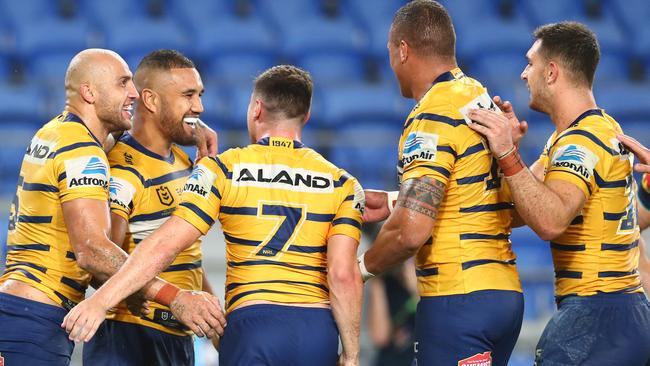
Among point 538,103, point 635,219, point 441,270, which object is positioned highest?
point 538,103

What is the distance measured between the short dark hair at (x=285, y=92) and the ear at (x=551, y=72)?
4.66 ft

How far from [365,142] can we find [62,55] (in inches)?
191

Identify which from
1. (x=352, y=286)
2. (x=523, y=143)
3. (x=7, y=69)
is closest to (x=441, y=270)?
(x=352, y=286)

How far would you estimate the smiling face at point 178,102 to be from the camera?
238 inches

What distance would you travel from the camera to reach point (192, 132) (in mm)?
6102

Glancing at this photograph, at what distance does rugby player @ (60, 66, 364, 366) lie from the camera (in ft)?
16.0

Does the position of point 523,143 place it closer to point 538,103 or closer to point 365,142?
point 365,142

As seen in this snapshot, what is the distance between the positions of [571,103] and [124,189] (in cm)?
273

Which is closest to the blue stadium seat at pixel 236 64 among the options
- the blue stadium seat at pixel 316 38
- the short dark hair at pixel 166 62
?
the blue stadium seat at pixel 316 38

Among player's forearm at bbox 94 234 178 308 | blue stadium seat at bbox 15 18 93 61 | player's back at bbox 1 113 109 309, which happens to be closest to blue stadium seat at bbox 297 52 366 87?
blue stadium seat at bbox 15 18 93 61

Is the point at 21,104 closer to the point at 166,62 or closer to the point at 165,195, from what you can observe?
the point at 166,62

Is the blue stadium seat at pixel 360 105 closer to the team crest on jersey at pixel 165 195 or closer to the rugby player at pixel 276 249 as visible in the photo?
the team crest on jersey at pixel 165 195

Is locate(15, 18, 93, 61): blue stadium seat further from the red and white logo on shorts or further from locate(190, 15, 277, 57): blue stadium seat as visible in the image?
the red and white logo on shorts

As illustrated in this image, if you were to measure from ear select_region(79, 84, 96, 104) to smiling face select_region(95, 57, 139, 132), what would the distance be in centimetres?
3
